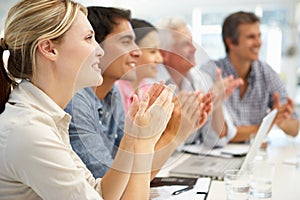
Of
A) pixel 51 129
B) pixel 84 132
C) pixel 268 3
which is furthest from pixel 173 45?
pixel 268 3

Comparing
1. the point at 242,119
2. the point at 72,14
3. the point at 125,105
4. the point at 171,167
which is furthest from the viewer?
the point at 242,119

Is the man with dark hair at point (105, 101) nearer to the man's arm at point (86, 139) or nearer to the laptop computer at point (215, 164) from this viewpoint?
the man's arm at point (86, 139)

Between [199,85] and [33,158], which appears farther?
[199,85]

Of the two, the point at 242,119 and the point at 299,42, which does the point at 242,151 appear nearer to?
the point at 242,119

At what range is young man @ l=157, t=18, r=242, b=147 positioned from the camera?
5.32 feet

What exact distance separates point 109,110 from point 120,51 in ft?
0.88

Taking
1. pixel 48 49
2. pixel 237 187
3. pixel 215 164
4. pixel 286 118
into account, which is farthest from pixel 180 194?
pixel 286 118

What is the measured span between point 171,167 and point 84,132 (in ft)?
1.57

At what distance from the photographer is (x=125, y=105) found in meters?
1.85

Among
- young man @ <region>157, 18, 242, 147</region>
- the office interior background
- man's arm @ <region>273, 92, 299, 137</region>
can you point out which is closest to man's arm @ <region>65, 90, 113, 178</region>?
young man @ <region>157, 18, 242, 147</region>

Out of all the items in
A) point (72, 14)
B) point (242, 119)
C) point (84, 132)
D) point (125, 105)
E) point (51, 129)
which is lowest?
point (242, 119)

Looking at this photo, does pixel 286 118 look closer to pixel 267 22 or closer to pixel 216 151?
pixel 216 151

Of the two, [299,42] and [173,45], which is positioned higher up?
[173,45]

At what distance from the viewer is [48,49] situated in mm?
976
